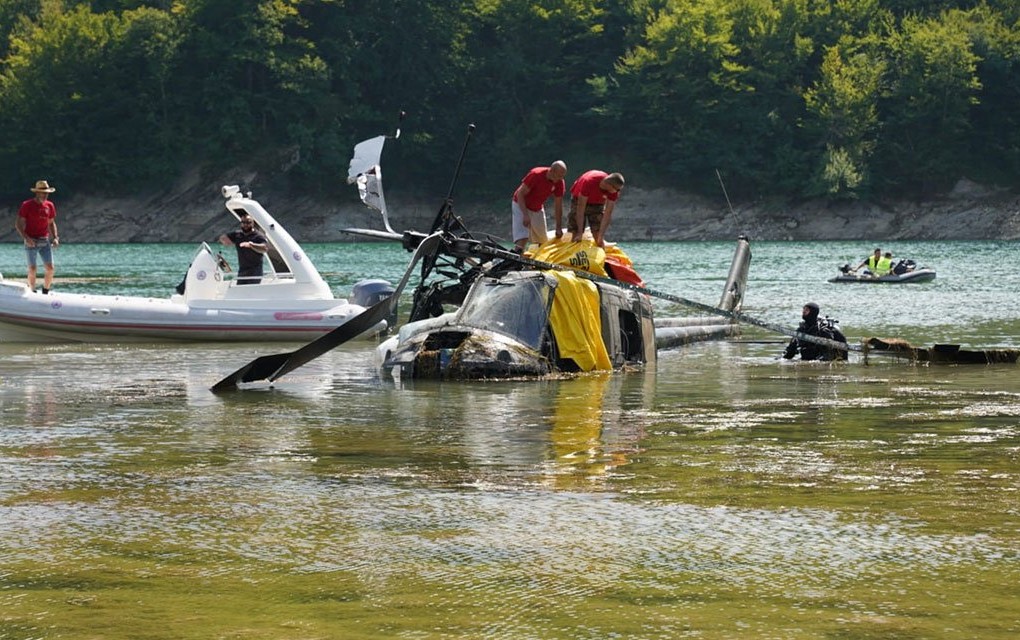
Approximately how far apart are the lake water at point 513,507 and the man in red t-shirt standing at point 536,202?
3.72m

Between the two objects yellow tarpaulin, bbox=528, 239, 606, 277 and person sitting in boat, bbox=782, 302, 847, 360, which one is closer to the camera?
yellow tarpaulin, bbox=528, 239, 606, 277

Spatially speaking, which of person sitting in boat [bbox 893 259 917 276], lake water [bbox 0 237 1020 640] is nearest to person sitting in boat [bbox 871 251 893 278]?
person sitting in boat [bbox 893 259 917 276]

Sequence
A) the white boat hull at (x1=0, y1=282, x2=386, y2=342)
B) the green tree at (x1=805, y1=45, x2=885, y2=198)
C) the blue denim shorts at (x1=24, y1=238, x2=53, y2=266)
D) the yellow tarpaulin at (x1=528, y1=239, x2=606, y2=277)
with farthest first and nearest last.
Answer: the green tree at (x1=805, y1=45, x2=885, y2=198) < the blue denim shorts at (x1=24, y1=238, x2=53, y2=266) < the white boat hull at (x1=0, y1=282, x2=386, y2=342) < the yellow tarpaulin at (x1=528, y1=239, x2=606, y2=277)

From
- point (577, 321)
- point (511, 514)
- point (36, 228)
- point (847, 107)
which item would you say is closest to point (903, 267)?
point (36, 228)

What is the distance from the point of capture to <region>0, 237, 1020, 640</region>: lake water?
7.91 meters

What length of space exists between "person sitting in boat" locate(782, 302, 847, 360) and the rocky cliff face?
3135 inches

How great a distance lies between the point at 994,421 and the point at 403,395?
19.9 feet

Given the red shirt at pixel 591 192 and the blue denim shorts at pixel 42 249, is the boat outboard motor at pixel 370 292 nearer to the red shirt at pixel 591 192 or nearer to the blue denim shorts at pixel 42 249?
the blue denim shorts at pixel 42 249

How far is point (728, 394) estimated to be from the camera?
59.9ft

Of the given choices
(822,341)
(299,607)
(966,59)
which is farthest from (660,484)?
(966,59)

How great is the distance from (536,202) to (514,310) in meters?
3.88

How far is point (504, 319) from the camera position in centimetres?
1977

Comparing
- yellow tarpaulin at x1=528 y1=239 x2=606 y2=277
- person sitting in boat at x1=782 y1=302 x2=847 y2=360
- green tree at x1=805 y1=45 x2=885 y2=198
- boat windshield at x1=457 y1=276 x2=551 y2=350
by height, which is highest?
green tree at x1=805 y1=45 x2=885 y2=198

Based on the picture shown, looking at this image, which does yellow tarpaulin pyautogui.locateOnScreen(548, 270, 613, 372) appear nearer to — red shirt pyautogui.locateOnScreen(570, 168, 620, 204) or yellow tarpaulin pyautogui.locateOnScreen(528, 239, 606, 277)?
yellow tarpaulin pyautogui.locateOnScreen(528, 239, 606, 277)
